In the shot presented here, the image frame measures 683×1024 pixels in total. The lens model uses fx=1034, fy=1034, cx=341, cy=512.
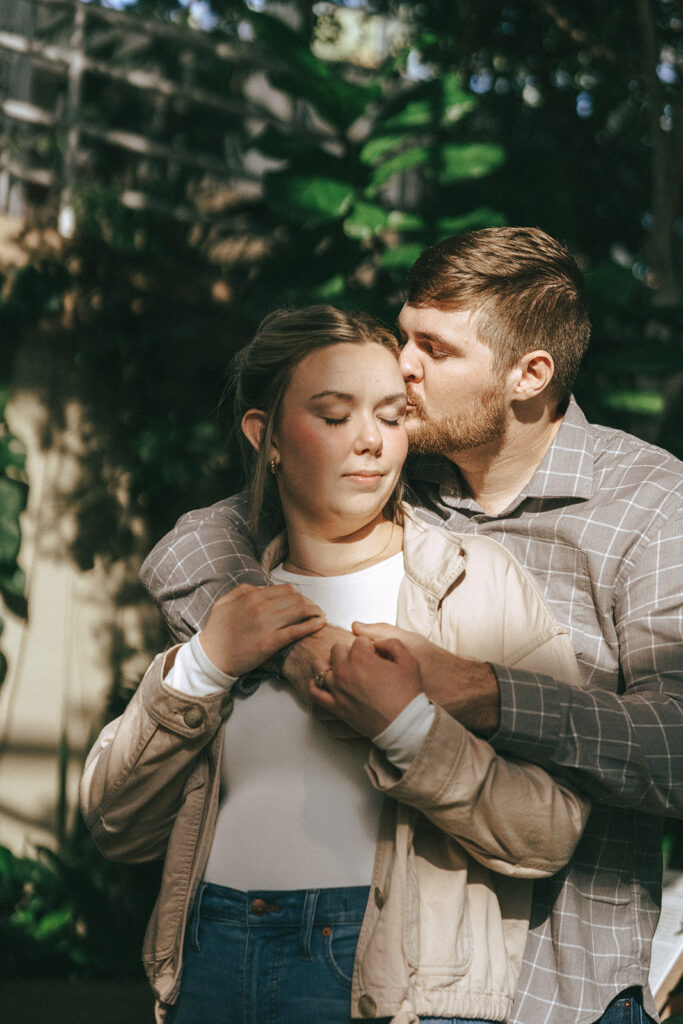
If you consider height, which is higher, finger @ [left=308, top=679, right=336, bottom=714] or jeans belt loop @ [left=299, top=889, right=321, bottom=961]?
finger @ [left=308, top=679, right=336, bottom=714]

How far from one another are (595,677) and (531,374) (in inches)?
26.5

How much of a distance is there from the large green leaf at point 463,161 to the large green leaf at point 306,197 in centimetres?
43

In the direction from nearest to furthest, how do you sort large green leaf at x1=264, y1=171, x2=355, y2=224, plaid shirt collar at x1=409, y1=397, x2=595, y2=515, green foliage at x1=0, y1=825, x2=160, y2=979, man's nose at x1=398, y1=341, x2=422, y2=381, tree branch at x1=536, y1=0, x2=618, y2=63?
plaid shirt collar at x1=409, y1=397, x2=595, y2=515 → man's nose at x1=398, y1=341, x2=422, y2=381 → large green leaf at x1=264, y1=171, x2=355, y2=224 → green foliage at x1=0, y1=825, x2=160, y2=979 → tree branch at x1=536, y1=0, x2=618, y2=63

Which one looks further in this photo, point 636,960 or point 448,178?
point 448,178

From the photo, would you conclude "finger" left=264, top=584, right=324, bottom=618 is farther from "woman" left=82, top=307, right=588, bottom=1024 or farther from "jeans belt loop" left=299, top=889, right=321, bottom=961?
"jeans belt loop" left=299, top=889, right=321, bottom=961

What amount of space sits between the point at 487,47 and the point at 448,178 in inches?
66.9

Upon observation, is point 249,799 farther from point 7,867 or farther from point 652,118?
point 652,118

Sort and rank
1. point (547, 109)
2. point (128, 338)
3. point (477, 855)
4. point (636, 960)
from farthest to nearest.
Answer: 1. point (547, 109)
2. point (128, 338)
3. point (636, 960)
4. point (477, 855)

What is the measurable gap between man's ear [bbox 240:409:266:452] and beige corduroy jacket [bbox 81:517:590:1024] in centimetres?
33

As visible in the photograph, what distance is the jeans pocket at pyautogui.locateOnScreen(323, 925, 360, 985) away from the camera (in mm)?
1553

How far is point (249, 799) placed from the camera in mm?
1664

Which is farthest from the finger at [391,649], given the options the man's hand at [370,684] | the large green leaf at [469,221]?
the large green leaf at [469,221]

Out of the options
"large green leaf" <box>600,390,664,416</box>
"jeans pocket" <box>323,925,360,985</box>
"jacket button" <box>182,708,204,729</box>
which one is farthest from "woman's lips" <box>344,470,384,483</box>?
"large green leaf" <box>600,390,664,416</box>

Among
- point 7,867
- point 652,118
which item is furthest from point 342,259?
point 7,867
